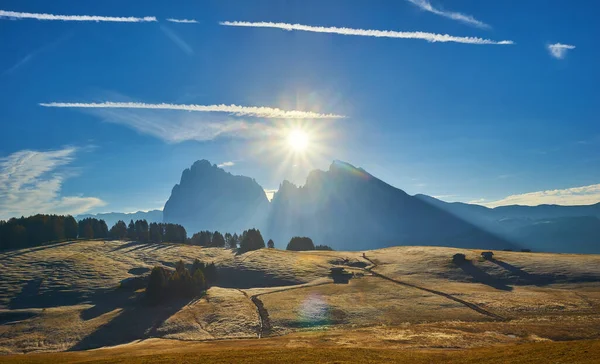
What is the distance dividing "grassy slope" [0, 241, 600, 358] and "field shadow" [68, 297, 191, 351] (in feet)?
0.72

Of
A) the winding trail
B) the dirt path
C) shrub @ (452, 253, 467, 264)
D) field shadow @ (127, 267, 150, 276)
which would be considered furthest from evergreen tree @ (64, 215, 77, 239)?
shrub @ (452, 253, 467, 264)

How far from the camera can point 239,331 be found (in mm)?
61188

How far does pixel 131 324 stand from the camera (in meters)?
68.0

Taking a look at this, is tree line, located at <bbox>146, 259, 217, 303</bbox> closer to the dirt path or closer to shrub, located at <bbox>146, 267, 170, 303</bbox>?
shrub, located at <bbox>146, 267, 170, 303</bbox>

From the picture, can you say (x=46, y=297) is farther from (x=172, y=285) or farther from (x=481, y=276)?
(x=481, y=276)

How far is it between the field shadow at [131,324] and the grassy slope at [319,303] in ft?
0.72

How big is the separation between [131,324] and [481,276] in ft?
283

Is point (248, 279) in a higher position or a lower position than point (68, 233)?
lower

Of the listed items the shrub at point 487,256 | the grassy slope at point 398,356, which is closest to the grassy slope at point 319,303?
the shrub at point 487,256

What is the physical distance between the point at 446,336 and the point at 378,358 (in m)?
17.4

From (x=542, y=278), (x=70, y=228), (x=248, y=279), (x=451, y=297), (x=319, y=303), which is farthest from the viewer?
(x=70, y=228)

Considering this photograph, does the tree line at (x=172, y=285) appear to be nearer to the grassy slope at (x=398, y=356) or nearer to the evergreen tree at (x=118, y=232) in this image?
the grassy slope at (x=398, y=356)

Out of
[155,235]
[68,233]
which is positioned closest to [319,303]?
[155,235]

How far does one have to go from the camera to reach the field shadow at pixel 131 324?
60656mm
